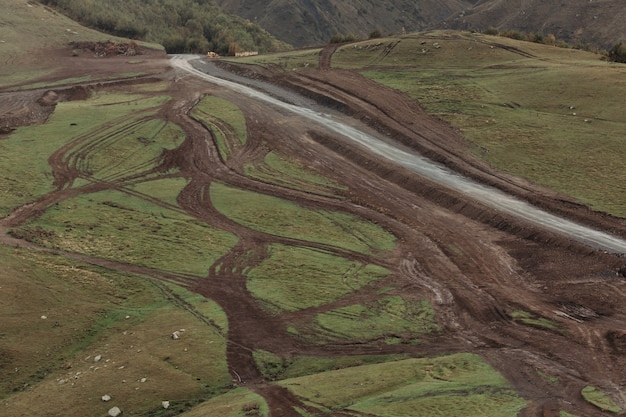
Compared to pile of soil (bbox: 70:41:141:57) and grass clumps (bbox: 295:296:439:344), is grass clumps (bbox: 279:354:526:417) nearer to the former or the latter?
grass clumps (bbox: 295:296:439:344)

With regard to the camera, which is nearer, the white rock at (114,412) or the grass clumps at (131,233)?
the white rock at (114,412)

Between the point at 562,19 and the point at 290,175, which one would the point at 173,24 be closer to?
the point at 290,175

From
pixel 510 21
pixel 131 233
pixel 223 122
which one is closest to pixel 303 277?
pixel 131 233

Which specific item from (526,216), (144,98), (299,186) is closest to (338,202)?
(299,186)

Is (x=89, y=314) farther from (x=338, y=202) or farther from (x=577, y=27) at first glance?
(x=577, y=27)

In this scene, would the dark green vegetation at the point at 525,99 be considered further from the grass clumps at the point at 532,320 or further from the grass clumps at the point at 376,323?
the grass clumps at the point at 376,323

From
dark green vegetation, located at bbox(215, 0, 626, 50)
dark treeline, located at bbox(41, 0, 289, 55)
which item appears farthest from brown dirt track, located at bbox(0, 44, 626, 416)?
dark treeline, located at bbox(41, 0, 289, 55)

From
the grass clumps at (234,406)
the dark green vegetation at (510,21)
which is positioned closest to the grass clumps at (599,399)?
the grass clumps at (234,406)
